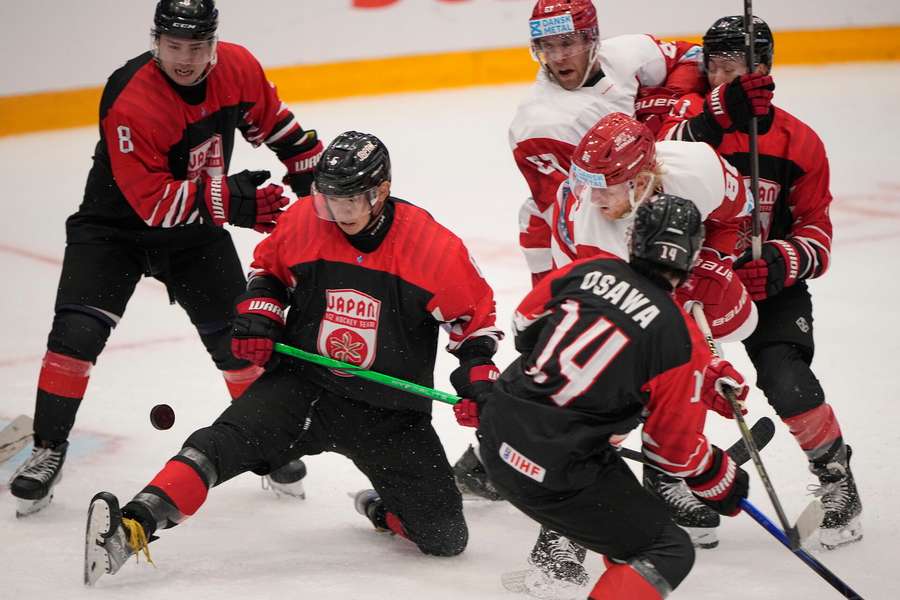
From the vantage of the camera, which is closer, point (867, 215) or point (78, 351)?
point (78, 351)

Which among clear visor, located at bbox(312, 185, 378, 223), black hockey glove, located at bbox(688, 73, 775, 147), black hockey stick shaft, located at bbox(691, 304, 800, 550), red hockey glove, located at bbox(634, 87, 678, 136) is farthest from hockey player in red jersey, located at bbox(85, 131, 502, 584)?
red hockey glove, located at bbox(634, 87, 678, 136)

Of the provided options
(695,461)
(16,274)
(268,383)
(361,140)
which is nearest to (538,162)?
(361,140)

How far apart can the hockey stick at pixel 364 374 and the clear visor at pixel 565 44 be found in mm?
920

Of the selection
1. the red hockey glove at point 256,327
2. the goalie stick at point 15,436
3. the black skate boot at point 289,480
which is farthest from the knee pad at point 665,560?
the goalie stick at point 15,436

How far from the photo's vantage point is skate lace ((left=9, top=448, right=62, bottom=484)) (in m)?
3.16

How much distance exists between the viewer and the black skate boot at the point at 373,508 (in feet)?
10.1

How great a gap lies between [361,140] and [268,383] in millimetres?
625

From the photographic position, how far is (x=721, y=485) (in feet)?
7.84

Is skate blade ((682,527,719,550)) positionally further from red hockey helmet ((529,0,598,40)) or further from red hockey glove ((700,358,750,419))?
red hockey helmet ((529,0,598,40))

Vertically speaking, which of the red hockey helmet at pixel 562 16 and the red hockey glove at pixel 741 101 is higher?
the red hockey helmet at pixel 562 16

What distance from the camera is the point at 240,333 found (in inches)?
114

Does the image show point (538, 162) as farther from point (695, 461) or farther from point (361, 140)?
point (695, 461)

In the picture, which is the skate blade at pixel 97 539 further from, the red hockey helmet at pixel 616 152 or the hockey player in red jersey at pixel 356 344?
the red hockey helmet at pixel 616 152

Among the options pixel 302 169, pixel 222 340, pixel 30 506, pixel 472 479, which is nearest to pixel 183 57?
pixel 302 169
